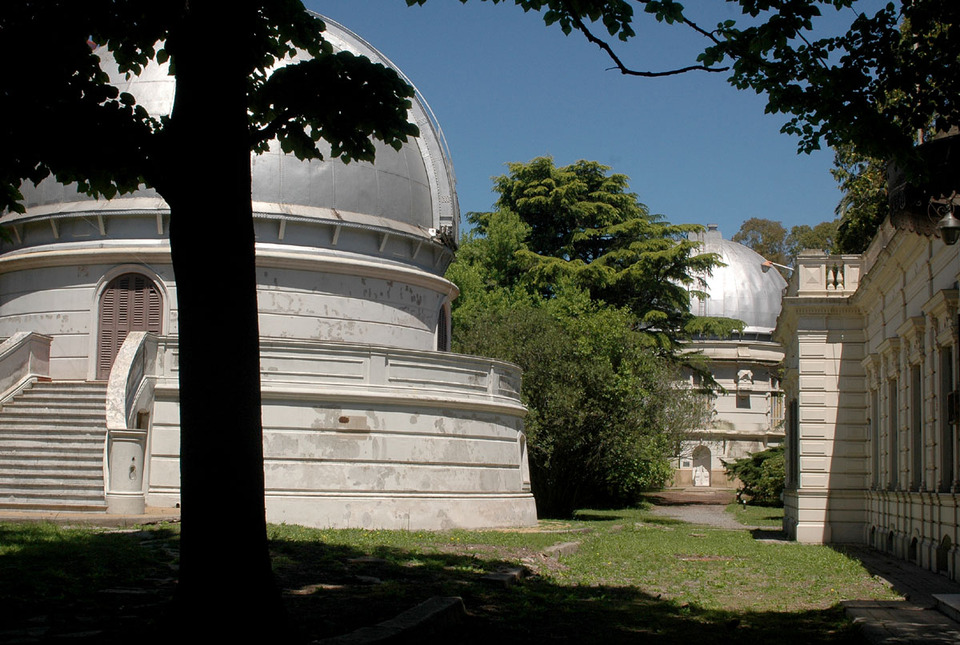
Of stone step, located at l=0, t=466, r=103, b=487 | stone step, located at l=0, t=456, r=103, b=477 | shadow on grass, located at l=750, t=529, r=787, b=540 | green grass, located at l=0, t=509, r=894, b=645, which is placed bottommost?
shadow on grass, located at l=750, t=529, r=787, b=540

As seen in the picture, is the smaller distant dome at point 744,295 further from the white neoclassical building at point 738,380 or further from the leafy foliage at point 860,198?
the leafy foliage at point 860,198

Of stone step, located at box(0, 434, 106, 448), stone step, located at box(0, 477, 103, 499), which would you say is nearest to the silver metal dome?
stone step, located at box(0, 434, 106, 448)

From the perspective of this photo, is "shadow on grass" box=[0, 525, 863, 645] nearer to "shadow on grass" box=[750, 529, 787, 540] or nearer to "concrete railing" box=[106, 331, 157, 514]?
"concrete railing" box=[106, 331, 157, 514]

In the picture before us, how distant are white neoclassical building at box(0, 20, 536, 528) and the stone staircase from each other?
0.03 metres

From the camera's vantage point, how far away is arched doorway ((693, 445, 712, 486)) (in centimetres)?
5530

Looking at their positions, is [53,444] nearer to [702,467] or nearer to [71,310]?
[71,310]

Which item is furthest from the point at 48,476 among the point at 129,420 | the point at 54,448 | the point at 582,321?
the point at 582,321

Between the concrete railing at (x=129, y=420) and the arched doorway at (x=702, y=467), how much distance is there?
39332 millimetres

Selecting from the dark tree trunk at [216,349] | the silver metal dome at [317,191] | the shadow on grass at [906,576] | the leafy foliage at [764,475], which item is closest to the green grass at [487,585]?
the dark tree trunk at [216,349]

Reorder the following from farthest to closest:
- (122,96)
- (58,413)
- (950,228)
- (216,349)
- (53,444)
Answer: (58,413) < (53,444) < (950,228) < (122,96) < (216,349)

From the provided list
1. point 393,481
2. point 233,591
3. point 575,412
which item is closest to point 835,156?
point 575,412

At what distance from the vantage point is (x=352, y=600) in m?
9.84

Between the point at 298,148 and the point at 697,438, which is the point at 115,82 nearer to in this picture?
the point at 298,148

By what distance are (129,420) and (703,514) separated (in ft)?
74.7
